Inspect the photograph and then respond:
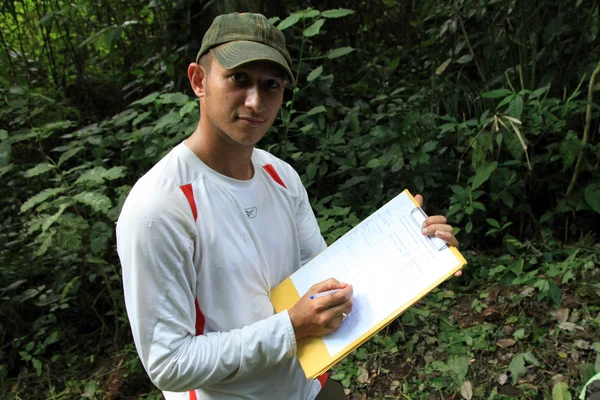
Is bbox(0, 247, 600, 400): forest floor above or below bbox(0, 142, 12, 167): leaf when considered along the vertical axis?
below

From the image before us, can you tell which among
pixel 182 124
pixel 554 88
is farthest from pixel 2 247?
pixel 554 88

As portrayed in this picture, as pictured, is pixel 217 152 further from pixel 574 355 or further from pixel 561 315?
pixel 561 315

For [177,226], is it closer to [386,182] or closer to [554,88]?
[386,182]

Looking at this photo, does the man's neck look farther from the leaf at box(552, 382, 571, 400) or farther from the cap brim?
the leaf at box(552, 382, 571, 400)

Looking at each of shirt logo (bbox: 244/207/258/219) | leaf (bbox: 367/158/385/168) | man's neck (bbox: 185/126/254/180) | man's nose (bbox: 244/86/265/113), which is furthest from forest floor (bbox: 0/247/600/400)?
man's nose (bbox: 244/86/265/113)

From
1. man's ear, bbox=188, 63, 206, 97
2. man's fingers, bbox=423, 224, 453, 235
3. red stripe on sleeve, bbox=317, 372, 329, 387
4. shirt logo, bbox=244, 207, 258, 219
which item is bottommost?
red stripe on sleeve, bbox=317, 372, 329, 387

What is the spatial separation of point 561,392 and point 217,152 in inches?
80.8

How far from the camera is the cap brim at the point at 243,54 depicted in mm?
1245

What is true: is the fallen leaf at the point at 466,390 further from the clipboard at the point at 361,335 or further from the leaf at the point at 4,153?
the leaf at the point at 4,153

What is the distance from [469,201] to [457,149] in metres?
0.54

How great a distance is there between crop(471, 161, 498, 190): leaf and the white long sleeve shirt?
6.77 feet

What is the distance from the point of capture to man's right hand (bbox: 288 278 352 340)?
1243 millimetres

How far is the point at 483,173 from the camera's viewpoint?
3.19 meters

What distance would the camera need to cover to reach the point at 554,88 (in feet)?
12.1
